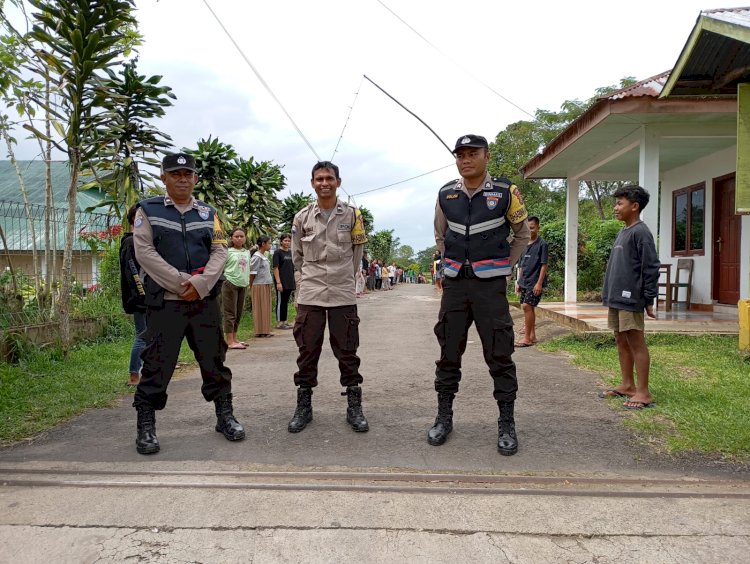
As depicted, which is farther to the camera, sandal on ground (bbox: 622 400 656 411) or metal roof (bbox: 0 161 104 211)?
metal roof (bbox: 0 161 104 211)

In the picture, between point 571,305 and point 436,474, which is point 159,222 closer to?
point 436,474

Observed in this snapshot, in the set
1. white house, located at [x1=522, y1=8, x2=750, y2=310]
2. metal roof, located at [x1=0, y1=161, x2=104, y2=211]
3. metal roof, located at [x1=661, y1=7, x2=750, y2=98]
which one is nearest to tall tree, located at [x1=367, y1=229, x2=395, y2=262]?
metal roof, located at [x1=0, y1=161, x2=104, y2=211]

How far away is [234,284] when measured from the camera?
8320 mm

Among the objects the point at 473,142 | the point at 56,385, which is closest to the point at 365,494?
the point at 473,142

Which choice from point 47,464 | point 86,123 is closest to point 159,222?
point 47,464

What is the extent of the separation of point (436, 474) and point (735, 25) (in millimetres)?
4185

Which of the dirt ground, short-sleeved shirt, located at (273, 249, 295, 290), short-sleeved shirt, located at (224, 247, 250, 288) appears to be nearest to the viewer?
the dirt ground

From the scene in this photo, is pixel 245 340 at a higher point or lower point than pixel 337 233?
lower

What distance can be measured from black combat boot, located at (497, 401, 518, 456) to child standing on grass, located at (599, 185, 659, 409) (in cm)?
139

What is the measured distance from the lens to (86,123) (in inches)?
265

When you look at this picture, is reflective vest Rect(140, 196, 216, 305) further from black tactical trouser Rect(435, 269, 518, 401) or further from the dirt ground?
black tactical trouser Rect(435, 269, 518, 401)

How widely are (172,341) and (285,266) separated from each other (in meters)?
6.52

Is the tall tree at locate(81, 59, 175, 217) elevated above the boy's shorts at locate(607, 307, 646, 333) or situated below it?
above

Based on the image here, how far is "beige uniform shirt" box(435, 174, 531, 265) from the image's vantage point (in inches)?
148
